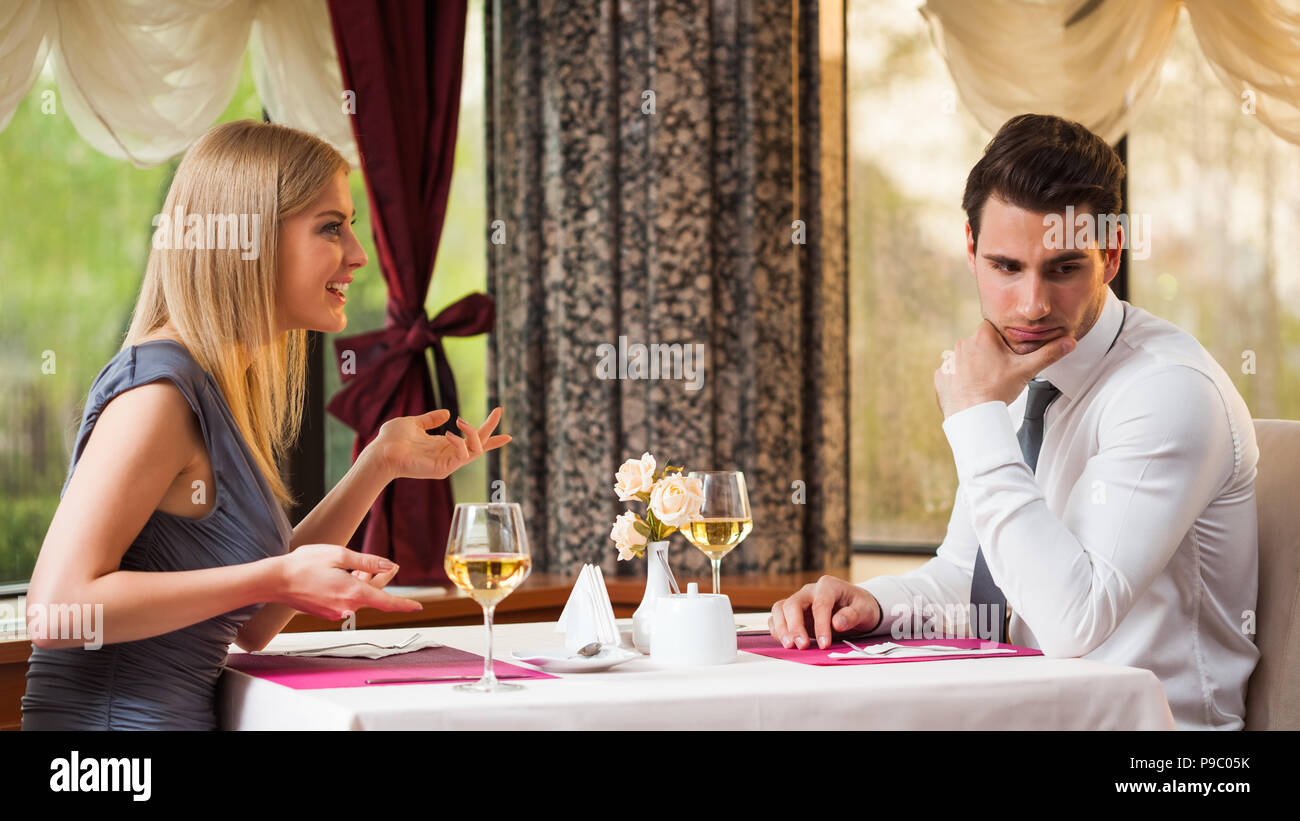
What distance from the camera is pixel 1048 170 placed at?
1.96 m

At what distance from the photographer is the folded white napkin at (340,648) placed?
1.79 m

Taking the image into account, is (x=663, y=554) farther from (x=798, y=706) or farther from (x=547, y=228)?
(x=547, y=228)

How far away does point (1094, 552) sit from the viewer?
1.75 m

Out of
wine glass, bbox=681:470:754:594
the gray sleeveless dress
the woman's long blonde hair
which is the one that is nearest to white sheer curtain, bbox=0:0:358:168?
the woman's long blonde hair

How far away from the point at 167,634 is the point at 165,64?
8.63 ft

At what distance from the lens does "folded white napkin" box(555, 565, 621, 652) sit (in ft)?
5.79

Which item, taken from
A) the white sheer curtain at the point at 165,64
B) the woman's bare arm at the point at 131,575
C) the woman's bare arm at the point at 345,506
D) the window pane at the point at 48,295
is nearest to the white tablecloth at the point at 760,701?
the woman's bare arm at the point at 131,575

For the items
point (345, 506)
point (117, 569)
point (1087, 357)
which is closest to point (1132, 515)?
point (1087, 357)

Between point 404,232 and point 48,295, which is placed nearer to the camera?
point 48,295

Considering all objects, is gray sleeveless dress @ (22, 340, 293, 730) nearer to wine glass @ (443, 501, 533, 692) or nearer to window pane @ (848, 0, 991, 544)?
wine glass @ (443, 501, 533, 692)

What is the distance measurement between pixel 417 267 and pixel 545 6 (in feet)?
3.53

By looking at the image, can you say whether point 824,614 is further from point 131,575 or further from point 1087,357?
point 131,575

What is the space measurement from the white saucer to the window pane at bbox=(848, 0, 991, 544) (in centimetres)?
321
